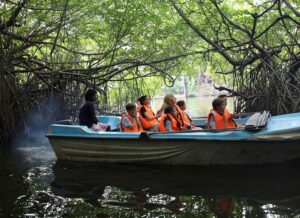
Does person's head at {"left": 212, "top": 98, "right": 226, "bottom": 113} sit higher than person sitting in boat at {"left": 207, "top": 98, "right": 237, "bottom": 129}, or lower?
higher

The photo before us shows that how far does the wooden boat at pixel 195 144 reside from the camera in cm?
506

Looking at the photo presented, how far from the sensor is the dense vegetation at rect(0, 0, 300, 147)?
24.9 feet

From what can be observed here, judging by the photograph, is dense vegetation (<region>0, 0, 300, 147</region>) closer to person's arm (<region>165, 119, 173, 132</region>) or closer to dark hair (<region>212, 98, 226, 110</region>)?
dark hair (<region>212, 98, 226, 110</region>)

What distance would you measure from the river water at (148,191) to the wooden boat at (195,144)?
0.42 feet

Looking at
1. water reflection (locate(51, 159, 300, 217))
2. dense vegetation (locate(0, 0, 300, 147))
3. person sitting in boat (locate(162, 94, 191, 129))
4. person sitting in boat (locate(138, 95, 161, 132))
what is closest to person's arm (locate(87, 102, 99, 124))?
person sitting in boat (locate(138, 95, 161, 132))

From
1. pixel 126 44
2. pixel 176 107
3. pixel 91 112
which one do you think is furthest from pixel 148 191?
pixel 126 44

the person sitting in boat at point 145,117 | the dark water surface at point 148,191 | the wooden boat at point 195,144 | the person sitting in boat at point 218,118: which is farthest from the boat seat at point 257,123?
the person sitting in boat at point 145,117

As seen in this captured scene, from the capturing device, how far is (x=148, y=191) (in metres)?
4.70

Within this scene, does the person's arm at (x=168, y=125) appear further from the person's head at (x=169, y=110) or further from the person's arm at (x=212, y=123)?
the person's arm at (x=212, y=123)

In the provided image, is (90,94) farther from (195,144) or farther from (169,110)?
(195,144)

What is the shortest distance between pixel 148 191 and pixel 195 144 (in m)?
1.03

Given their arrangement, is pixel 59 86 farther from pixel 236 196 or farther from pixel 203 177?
pixel 236 196

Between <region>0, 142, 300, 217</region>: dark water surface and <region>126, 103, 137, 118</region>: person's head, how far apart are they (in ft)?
2.53

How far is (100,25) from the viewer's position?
29.6ft
